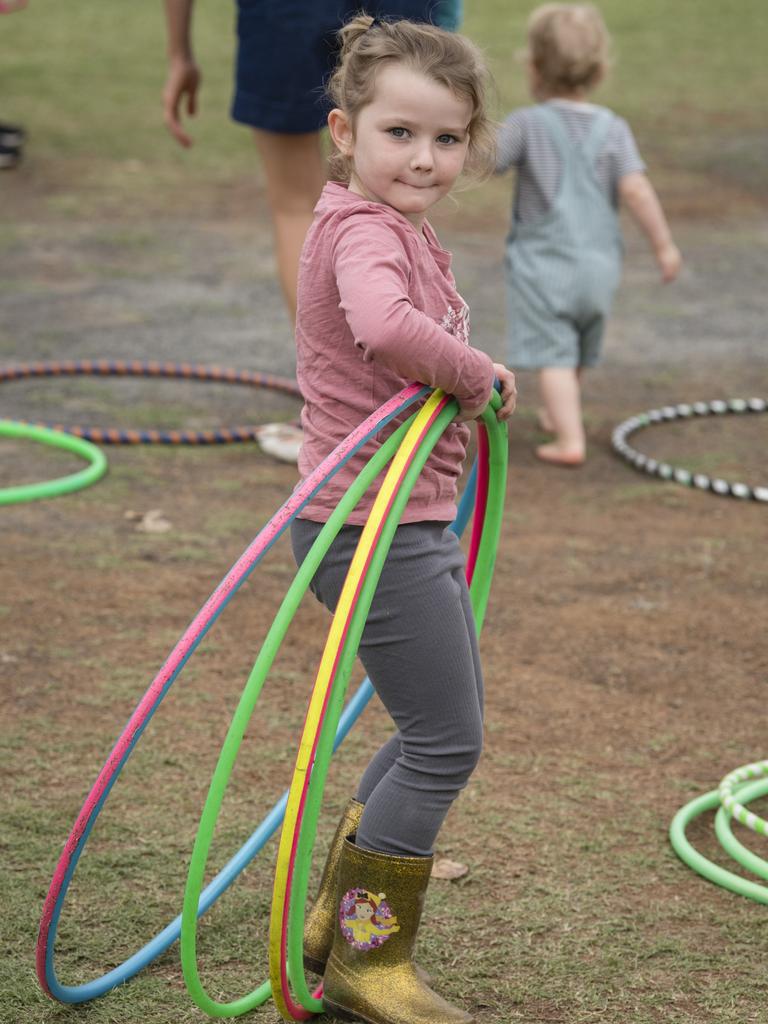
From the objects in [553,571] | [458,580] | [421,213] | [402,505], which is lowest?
[553,571]

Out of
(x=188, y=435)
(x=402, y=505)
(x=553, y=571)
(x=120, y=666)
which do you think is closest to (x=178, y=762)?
(x=120, y=666)

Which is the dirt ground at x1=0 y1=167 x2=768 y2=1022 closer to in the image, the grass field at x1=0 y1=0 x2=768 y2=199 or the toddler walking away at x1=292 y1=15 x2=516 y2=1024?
the toddler walking away at x1=292 y1=15 x2=516 y2=1024

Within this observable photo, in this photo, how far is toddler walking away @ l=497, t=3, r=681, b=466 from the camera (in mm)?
5793

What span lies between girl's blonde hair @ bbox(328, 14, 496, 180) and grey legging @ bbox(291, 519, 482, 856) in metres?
0.66

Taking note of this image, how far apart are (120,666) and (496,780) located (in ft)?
3.47

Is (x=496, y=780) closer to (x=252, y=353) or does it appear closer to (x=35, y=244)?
(x=252, y=353)

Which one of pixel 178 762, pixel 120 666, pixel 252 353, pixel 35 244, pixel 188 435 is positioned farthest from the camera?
pixel 35 244

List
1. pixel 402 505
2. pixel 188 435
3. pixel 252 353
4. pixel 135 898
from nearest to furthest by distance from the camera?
1. pixel 402 505
2. pixel 135 898
3. pixel 188 435
4. pixel 252 353

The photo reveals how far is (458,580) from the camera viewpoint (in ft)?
8.41

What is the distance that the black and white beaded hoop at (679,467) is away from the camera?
538cm

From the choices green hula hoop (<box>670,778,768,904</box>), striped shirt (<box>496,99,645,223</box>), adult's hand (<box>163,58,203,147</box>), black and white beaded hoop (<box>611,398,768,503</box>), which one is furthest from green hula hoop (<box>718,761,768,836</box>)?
adult's hand (<box>163,58,203,147</box>)

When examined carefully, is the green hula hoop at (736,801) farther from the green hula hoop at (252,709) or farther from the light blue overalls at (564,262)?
the light blue overalls at (564,262)

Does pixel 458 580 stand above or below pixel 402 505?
below

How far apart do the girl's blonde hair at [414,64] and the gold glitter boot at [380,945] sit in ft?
3.85
